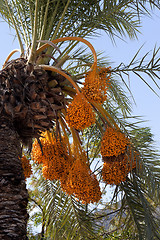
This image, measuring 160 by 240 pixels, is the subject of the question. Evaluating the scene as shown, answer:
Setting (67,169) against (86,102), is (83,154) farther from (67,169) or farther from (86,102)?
(86,102)

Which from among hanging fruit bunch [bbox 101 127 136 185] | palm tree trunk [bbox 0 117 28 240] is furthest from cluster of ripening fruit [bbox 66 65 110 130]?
palm tree trunk [bbox 0 117 28 240]

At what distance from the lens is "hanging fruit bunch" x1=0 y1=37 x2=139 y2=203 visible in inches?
143

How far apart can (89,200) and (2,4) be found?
3.40 metres

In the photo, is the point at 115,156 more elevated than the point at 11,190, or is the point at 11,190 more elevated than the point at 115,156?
the point at 115,156

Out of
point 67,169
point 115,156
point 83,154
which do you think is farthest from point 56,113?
point 115,156

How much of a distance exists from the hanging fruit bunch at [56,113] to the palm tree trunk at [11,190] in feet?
0.96

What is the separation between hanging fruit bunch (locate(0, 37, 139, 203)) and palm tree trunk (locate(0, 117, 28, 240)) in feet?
0.96

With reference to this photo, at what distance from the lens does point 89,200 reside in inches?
161

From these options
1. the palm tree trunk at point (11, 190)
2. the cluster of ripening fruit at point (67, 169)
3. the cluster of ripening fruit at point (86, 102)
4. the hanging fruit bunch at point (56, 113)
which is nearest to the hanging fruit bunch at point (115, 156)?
the hanging fruit bunch at point (56, 113)

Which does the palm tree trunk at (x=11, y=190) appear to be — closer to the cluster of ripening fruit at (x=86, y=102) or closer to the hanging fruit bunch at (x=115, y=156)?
the cluster of ripening fruit at (x=86, y=102)

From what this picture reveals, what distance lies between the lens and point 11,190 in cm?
320

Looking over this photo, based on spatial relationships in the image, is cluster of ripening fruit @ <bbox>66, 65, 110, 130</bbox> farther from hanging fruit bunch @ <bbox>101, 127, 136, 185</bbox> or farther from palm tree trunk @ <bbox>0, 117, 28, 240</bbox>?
palm tree trunk @ <bbox>0, 117, 28, 240</bbox>

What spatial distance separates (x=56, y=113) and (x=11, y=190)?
4.24ft

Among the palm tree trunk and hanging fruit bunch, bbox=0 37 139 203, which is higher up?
hanging fruit bunch, bbox=0 37 139 203
